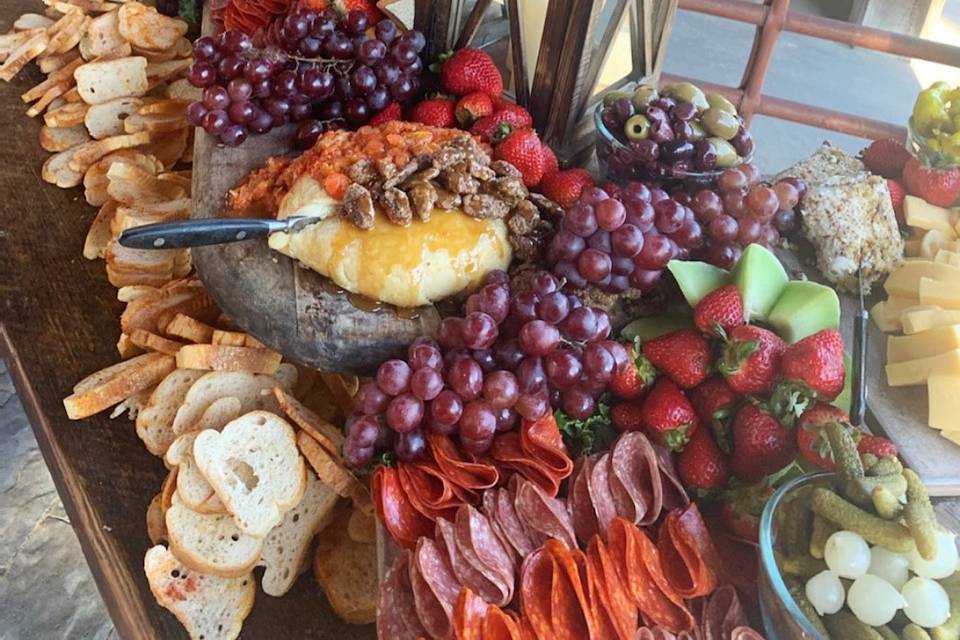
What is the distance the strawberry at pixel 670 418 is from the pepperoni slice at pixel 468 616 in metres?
0.32

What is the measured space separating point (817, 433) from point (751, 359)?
11cm

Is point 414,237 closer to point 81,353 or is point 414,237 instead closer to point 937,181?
point 81,353

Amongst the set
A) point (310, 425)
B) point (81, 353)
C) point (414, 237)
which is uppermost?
point (414, 237)

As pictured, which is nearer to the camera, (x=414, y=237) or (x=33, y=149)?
(x=414, y=237)

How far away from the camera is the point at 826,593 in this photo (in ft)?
2.44

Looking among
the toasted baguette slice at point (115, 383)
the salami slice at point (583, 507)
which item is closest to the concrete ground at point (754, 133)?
the toasted baguette slice at point (115, 383)

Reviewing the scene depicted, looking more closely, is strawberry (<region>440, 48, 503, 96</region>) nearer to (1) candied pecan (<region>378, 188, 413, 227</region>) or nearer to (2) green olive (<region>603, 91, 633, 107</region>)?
(2) green olive (<region>603, 91, 633, 107</region>)

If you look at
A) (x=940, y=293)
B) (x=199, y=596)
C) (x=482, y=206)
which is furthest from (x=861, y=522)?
(x=199, y=596)

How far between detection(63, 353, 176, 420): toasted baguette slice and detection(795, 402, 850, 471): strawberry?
1.00m

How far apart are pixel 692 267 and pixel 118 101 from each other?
1.48 m

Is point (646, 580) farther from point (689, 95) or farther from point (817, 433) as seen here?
point (689, 95)

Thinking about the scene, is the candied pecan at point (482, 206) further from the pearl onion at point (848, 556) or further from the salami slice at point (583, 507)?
the pearl onion at point (848, 556)

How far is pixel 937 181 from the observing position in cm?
132

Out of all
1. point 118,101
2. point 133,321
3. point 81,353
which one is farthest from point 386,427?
point 118,101
